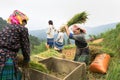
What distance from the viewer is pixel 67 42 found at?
11688 millimetres

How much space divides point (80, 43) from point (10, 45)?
246 centimetres

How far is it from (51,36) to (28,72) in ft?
15.4

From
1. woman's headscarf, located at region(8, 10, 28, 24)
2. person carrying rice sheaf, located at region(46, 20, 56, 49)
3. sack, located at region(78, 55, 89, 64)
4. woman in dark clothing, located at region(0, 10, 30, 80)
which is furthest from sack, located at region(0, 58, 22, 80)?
Answer: person carrying rice sheaf, located at region(46, 20, 56, 49)

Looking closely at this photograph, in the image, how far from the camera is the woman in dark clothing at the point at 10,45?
352 centimetres

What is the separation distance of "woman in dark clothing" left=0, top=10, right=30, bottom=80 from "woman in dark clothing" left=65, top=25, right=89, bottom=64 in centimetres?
206

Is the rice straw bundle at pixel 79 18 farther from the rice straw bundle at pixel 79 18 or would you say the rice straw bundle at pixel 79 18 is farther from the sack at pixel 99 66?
the sack at pixel 99 66

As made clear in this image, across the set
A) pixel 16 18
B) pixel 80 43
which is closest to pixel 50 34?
pixel 80 43

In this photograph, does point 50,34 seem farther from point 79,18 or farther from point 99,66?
point 99,66

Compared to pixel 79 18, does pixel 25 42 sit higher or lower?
lower

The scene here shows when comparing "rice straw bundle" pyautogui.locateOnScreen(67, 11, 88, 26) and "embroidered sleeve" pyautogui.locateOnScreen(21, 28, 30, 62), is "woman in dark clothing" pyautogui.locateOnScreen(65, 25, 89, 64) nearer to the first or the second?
"rice straw bundle" pyautogui.locateOnScreen(67, 11, 88, 26)

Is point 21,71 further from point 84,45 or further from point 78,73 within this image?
point 84,45

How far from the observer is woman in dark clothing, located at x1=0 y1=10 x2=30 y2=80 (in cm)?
352

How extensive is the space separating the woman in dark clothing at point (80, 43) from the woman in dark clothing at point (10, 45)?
2062mm

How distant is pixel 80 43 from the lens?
18.7ft
